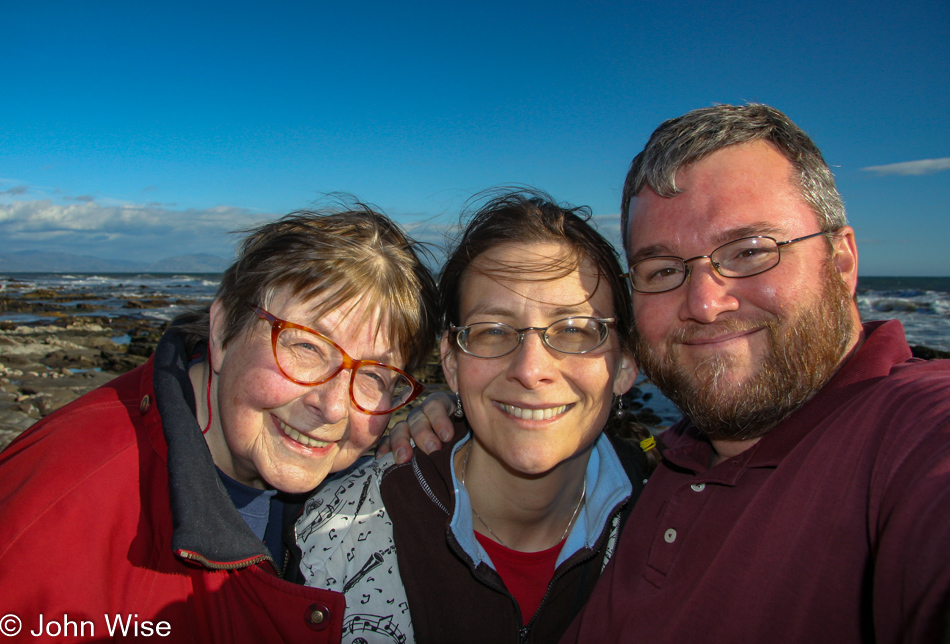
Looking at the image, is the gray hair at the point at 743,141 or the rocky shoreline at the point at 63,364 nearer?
the gray hair at the point at 743,141

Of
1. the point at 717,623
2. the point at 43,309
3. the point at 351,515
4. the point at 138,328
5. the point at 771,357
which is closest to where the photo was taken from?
the point at 717,623

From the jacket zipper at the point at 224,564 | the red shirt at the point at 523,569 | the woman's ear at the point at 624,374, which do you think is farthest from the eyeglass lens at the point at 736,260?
the jacket zipper at the point at 224,564

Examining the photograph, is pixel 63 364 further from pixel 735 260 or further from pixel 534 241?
pixel 735 260

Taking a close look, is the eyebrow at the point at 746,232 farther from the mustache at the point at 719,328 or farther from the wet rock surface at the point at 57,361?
the wet rock surface at the point at 57,361

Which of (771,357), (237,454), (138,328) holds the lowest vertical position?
(138,328)

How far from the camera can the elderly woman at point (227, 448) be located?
1688 mm

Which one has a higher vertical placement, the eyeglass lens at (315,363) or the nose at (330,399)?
the eyeglass lens at (315,363)

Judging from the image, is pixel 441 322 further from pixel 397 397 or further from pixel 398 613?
pixel 398 613

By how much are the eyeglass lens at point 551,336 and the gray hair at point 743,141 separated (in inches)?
29.9

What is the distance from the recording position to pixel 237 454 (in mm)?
2369

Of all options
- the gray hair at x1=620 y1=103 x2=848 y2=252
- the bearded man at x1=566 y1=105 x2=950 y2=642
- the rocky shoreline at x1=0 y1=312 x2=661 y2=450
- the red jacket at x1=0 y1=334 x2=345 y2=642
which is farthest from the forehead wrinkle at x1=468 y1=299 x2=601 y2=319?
the rocky shoreline at x1=0 y1=312 x2=661 y2=450

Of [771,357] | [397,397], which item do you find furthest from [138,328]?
[771,357]

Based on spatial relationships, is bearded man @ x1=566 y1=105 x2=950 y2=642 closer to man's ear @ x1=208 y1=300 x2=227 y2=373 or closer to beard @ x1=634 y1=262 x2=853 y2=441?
beard @ x1=634 y1=262 x2=853 y2=441

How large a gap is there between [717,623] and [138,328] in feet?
77.7
